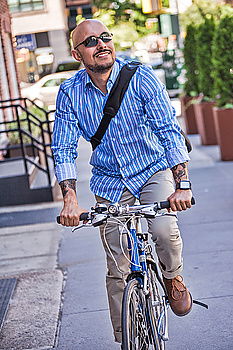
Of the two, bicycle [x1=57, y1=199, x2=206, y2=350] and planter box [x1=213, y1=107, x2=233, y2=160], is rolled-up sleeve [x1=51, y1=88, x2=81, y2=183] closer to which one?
bicycle [x1=57, y1=199, x2=206, y2=350]

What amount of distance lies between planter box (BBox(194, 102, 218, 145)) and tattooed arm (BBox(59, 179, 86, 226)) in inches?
455

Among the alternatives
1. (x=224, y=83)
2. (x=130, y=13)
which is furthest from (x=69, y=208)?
(x=130, y=13)

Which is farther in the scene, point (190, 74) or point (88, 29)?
point (190, 74)

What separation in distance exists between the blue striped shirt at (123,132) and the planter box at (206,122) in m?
11.3

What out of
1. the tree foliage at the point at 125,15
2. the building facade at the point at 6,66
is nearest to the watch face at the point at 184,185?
the building facade at the point at 6,66

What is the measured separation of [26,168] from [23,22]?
4627 centimetres

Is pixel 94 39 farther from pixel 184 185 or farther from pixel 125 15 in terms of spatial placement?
pixel 125 15

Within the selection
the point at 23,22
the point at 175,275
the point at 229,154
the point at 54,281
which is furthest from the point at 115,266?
the point at 23,22

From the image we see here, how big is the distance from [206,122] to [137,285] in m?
12.0

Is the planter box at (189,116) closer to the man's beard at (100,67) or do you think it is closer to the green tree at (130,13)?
the man's beard at (100,67)

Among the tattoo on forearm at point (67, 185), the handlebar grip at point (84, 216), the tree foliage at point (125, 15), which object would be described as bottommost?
the handlebar grip at point (84, 216)

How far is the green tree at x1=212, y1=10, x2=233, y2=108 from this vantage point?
13.4 m

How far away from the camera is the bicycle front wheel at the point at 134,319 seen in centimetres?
382

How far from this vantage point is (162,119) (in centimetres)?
439
